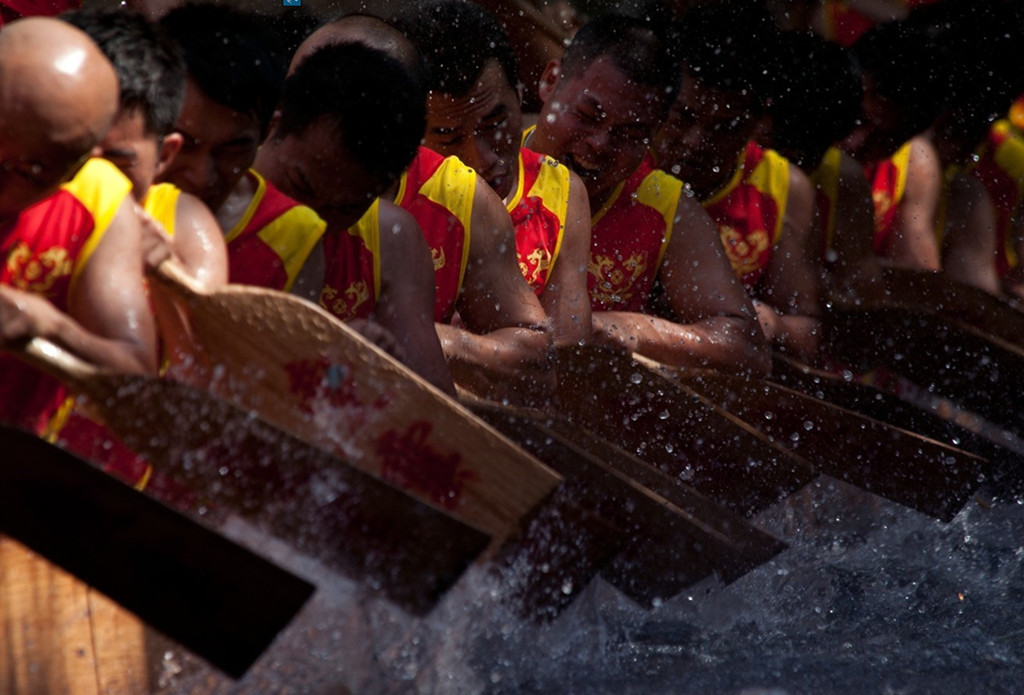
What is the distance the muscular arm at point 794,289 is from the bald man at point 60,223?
2081mm

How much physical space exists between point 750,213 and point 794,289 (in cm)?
23

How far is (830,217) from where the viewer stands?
3766 mm

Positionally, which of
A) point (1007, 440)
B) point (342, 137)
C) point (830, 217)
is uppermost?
point (342, 137)

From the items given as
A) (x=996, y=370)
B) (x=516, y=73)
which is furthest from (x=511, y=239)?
(x=996, y=370)

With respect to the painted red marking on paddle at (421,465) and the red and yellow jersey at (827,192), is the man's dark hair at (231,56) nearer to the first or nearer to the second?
the painted red marking on paddle at (421,465)

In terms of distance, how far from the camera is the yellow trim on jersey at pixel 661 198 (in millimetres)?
3119

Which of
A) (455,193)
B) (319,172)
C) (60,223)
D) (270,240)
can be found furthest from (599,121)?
(60,223)

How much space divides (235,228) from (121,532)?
65 centimetres

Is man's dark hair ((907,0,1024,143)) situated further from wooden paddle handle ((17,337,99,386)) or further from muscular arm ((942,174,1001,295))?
wooden paddle handle ((17,337,99,386))

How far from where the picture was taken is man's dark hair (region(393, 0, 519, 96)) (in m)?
2.67

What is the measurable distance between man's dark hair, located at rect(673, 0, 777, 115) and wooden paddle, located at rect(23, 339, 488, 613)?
1.75 m

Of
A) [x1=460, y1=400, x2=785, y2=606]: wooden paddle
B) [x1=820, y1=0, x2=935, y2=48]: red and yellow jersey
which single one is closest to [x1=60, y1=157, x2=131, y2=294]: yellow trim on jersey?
[x1=460, y1=400, x2=785, y2=606]: wooden paddle

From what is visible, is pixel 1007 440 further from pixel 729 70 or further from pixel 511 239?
pixel 511 239

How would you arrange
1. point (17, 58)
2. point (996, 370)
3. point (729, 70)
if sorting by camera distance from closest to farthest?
point (17, 58)
point (729, 70)
point (996, 370)
